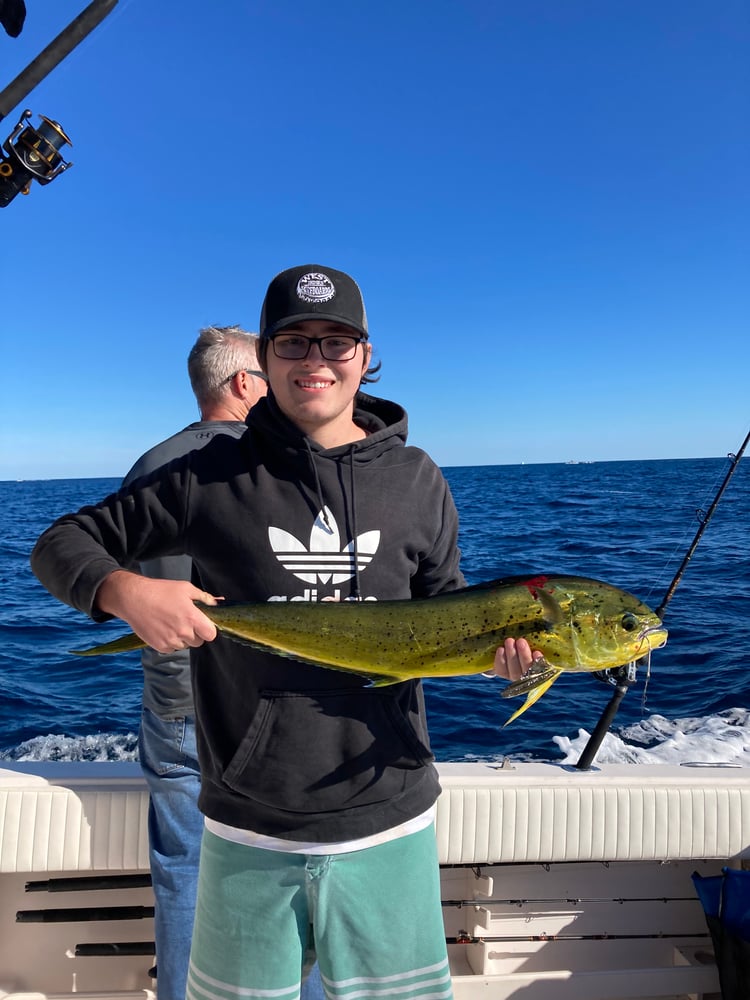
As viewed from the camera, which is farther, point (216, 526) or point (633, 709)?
point (633, 709)

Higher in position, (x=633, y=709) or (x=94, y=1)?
(x=94, y=1)

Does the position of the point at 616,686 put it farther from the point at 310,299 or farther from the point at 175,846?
the point at 310,299

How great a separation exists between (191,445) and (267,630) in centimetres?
114

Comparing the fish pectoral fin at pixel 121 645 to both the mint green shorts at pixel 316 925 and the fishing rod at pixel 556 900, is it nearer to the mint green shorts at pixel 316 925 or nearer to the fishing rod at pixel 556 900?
the mint green shorts at pixel 316 925

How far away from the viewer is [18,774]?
294 cm

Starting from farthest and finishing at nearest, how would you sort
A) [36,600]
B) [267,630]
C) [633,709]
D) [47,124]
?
1. [36,600]
2. [633,709]
3. [47,124]
4. [267,630]

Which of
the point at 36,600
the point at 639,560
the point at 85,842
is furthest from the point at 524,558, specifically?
the point at 85,842

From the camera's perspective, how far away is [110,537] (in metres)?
1.86

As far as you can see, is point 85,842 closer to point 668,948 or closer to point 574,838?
point 574,838

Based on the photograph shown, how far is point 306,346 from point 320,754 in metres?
1.00

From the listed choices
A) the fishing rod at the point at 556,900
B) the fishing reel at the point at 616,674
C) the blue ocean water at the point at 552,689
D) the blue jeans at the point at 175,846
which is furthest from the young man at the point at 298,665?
the blue ocean water at the point at 552,689

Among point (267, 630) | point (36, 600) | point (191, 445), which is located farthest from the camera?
point (36, 600)

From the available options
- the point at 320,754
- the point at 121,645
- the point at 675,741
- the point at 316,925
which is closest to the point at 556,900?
the point at 316,925

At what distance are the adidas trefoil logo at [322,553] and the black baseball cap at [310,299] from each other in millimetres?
496
